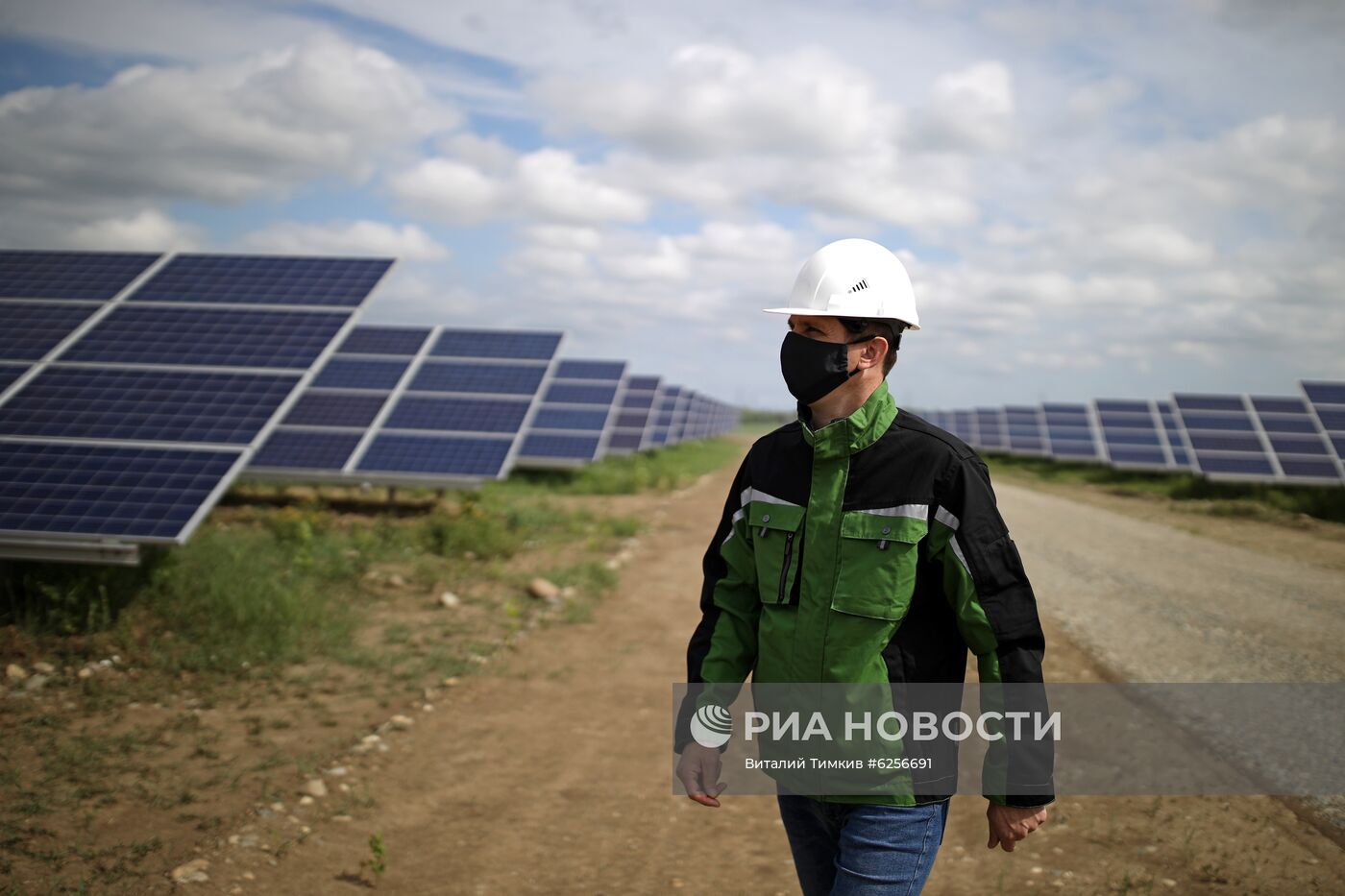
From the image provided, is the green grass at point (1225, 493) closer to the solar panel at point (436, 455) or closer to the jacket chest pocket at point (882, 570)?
the solar panel at point (436, 455)

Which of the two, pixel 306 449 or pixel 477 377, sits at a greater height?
pixel 477 377

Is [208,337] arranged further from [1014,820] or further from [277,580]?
[1014,820]

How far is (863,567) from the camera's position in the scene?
2070mm

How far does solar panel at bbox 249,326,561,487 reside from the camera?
484 inches

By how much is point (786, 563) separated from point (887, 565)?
0.84 ft

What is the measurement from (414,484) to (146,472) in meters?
5.25

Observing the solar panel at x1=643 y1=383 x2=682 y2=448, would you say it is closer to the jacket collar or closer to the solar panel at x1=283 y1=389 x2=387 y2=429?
the solar panel at x1=283 y1=389 x2=387 y2=429

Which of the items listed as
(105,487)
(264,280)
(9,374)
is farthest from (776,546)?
(264,280)

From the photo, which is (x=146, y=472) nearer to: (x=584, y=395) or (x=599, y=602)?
(x=599, y=602)

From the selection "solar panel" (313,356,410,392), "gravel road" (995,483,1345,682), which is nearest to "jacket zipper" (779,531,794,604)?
"gravel road" (995,483,1345,682)

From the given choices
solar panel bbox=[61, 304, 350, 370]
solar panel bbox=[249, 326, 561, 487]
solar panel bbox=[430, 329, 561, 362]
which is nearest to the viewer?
solar panel bbox=[61, 304, 350, 370]

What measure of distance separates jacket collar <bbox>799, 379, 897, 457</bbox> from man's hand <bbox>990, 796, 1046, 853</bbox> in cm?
88

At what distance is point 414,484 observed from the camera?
12.3 meters

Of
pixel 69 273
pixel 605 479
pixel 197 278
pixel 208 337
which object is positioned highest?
pixel 69 273
